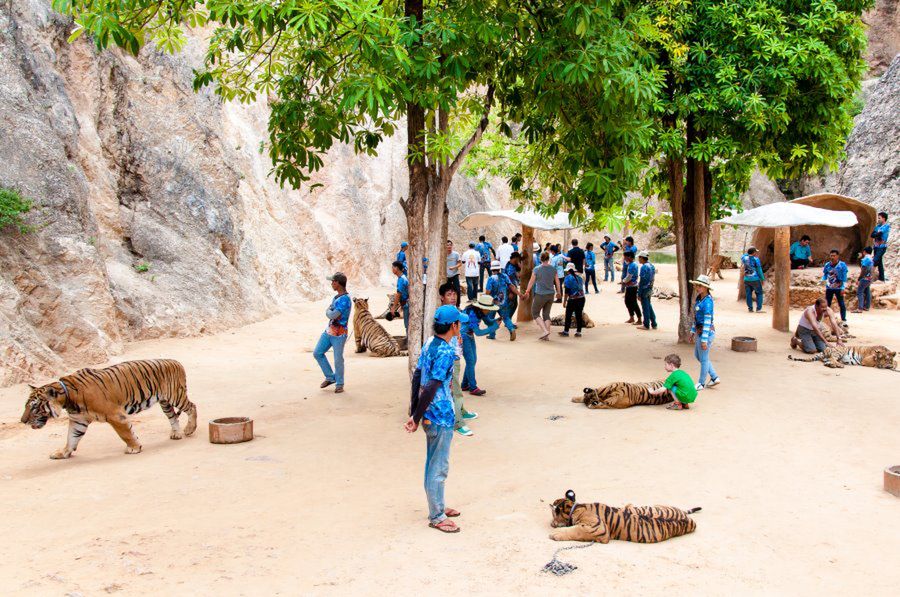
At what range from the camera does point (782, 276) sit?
1612cm

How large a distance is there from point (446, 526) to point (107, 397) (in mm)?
3984

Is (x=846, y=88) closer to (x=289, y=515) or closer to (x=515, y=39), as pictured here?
(x=515, y=39)

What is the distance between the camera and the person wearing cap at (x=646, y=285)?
16.5 m

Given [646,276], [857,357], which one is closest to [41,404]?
[857,357]

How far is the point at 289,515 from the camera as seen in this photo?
20.7 feet

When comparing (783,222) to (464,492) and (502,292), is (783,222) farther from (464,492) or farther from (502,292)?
(464,492)

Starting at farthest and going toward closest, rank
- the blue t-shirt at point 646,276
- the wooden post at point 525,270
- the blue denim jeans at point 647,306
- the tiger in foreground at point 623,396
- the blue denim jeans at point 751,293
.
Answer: the blue denim jeans at point 751,293 < the wooden post at point 525,270 < the blue denim jeans at point 647,306 < the blue t-shirt at point 646,276 < the tiger in foreground at point 623,396

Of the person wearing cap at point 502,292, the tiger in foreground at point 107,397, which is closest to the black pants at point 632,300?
the person wearing cap at point 502,292

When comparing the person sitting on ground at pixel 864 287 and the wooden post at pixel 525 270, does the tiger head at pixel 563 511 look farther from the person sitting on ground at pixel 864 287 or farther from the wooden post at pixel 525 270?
the person sitting on ground at pixel 864 287

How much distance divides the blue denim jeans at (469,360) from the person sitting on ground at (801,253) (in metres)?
13.8

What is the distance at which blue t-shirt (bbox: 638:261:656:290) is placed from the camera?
54.2 feet

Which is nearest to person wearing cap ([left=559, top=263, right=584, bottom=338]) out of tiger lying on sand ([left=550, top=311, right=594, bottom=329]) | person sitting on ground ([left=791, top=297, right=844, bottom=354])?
tiger lying on sand ([left=550, top=311, right=594, bottom=329])

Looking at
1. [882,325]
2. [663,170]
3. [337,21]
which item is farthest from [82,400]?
[882,325]

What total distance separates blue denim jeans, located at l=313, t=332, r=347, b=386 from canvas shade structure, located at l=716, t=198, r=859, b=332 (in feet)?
29.8
